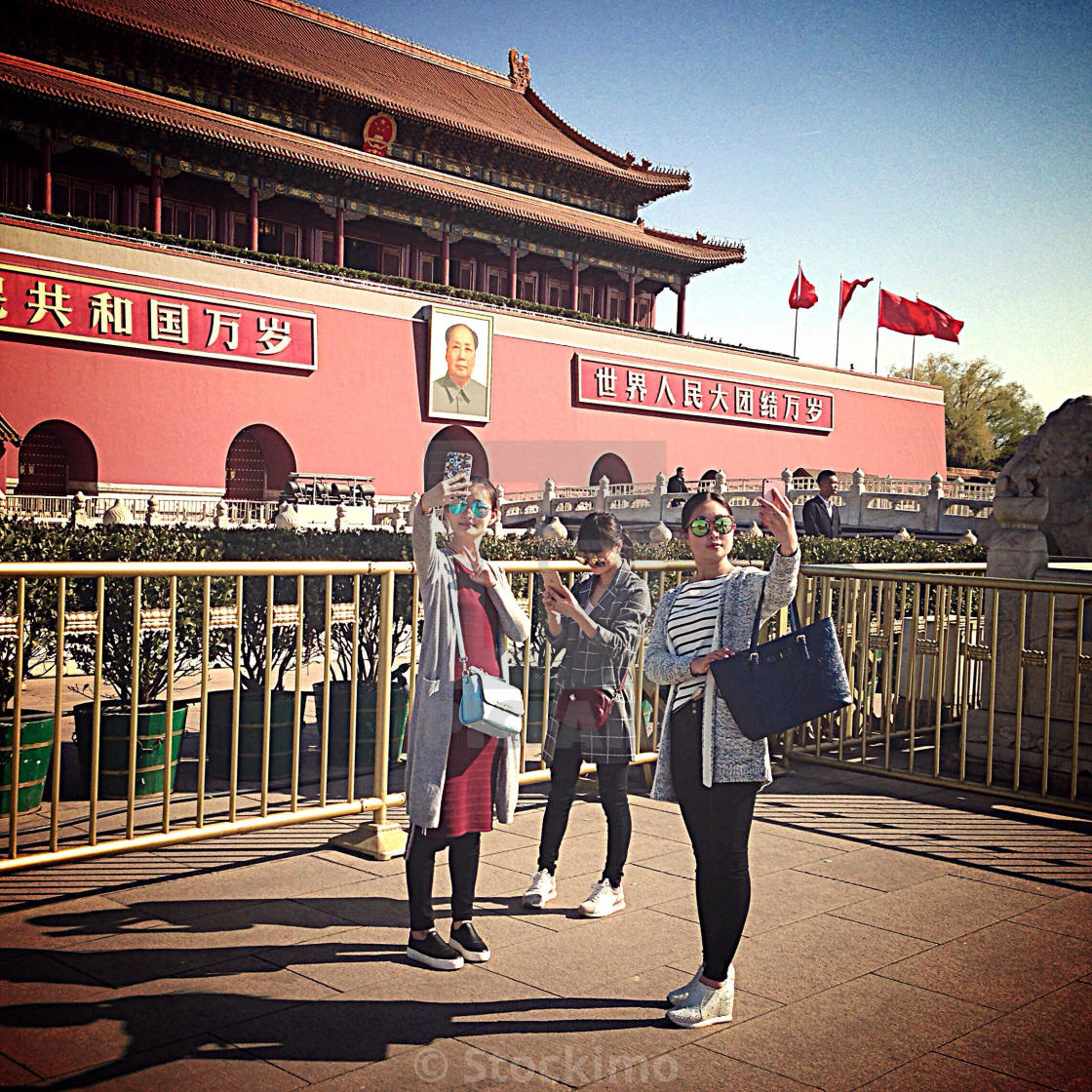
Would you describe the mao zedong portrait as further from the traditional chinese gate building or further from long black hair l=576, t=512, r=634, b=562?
long black hair l=576, t=512, r=634, b=562

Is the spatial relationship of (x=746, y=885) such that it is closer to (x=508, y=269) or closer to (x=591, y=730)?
(x=591, y=730)

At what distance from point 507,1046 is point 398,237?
26.4m

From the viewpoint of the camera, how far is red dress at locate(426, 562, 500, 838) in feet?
11.2

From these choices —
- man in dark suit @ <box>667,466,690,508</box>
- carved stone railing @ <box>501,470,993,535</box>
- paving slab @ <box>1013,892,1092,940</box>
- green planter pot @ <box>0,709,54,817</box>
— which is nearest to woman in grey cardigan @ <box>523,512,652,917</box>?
paving slab @ <box>1013,892,1092,940</box>

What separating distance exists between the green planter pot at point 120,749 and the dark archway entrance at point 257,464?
1643 cm

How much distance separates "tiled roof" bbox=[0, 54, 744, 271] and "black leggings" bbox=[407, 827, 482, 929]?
19.8 meters

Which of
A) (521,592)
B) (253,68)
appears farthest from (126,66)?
(521,592)

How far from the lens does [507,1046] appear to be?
285cm

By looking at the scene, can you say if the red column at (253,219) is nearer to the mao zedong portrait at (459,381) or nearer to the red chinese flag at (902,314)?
the mao zedong portrait at (459,381)

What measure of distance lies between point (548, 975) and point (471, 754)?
691mm

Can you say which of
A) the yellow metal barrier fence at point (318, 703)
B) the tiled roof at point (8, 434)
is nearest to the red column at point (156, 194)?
the tiled roof at point (8, 434)

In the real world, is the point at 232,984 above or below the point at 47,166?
below

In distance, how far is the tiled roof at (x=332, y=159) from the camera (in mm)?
19891

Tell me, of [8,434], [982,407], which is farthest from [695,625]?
[982,407]
